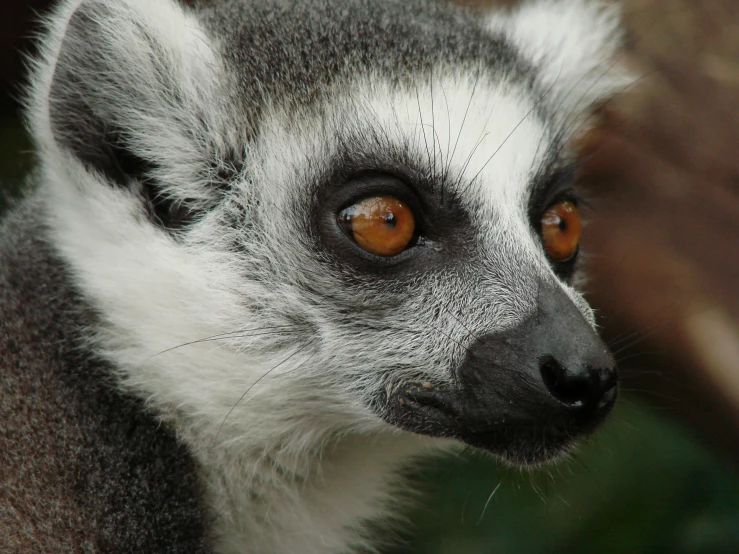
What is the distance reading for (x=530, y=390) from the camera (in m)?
2.26

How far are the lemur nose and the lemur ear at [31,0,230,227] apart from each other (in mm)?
1242

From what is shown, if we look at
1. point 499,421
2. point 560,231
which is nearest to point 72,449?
point 499,421

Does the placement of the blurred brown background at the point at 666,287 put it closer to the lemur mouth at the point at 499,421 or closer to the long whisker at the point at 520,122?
the long whisker at the point at 520,122

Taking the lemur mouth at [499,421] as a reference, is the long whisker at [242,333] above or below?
below

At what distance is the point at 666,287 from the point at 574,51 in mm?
1137

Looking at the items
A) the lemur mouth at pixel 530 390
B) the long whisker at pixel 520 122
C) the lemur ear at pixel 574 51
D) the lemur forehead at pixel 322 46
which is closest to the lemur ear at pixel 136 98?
the lemur forehead at pixel 322 46

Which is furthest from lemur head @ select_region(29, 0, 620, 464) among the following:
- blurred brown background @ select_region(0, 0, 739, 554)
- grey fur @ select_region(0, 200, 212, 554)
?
blurred brown background @ select_region(0, 0, 739, 554)

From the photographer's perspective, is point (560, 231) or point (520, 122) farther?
point (560, 231)

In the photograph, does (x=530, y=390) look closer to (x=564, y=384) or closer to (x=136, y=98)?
(x=564, y=384)

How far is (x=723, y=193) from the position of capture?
11.3 feet

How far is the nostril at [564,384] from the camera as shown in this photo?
2.25 metres

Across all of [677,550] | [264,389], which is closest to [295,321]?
[264,389]

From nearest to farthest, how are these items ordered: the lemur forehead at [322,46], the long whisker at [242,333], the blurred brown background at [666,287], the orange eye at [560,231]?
the long whisker at [242,333], the lemur forehead at [322,46], the orange eye at [560,231], the blurred brown background at [666,287]

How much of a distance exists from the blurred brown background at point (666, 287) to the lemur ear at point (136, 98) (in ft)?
3.86
